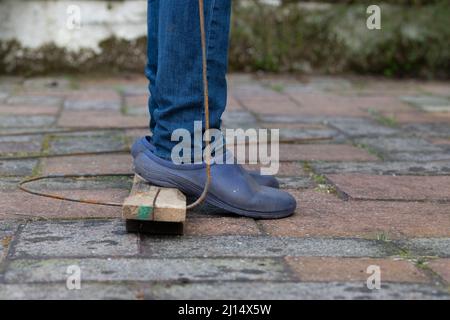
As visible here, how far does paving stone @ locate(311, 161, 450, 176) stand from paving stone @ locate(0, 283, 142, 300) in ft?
3.57

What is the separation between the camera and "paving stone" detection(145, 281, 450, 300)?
1.29 meters

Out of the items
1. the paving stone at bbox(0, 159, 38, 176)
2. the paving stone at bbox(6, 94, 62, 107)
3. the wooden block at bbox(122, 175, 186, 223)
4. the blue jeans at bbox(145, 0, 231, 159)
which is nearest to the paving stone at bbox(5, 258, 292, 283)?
the wooden block at bbox(122, 175, 186, 223)

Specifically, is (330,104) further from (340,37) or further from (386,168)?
(386,168)

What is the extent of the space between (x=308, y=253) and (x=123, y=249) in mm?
340

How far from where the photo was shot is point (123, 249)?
5.01ft

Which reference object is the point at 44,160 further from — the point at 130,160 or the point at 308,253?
the point at 308,253

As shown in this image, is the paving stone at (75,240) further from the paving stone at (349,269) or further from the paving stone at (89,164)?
the paving stone at (89,164)

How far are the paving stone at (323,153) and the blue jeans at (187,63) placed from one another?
0.75m

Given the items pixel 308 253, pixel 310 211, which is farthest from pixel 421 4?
pixel 308 253

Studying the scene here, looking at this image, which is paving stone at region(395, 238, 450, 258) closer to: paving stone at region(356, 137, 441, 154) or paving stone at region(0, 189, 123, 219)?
paving stone at region(0, 189, 123, 219)

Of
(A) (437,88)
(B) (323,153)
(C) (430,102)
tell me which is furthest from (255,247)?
(A) (437,88)

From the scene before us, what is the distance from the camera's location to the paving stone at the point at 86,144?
8.33 feet

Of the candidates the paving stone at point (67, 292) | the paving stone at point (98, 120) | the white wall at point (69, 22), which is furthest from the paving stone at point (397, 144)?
the white wall at point (69, 22)

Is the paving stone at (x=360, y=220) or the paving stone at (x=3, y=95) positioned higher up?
the paving stone at (x=360, y=220)
